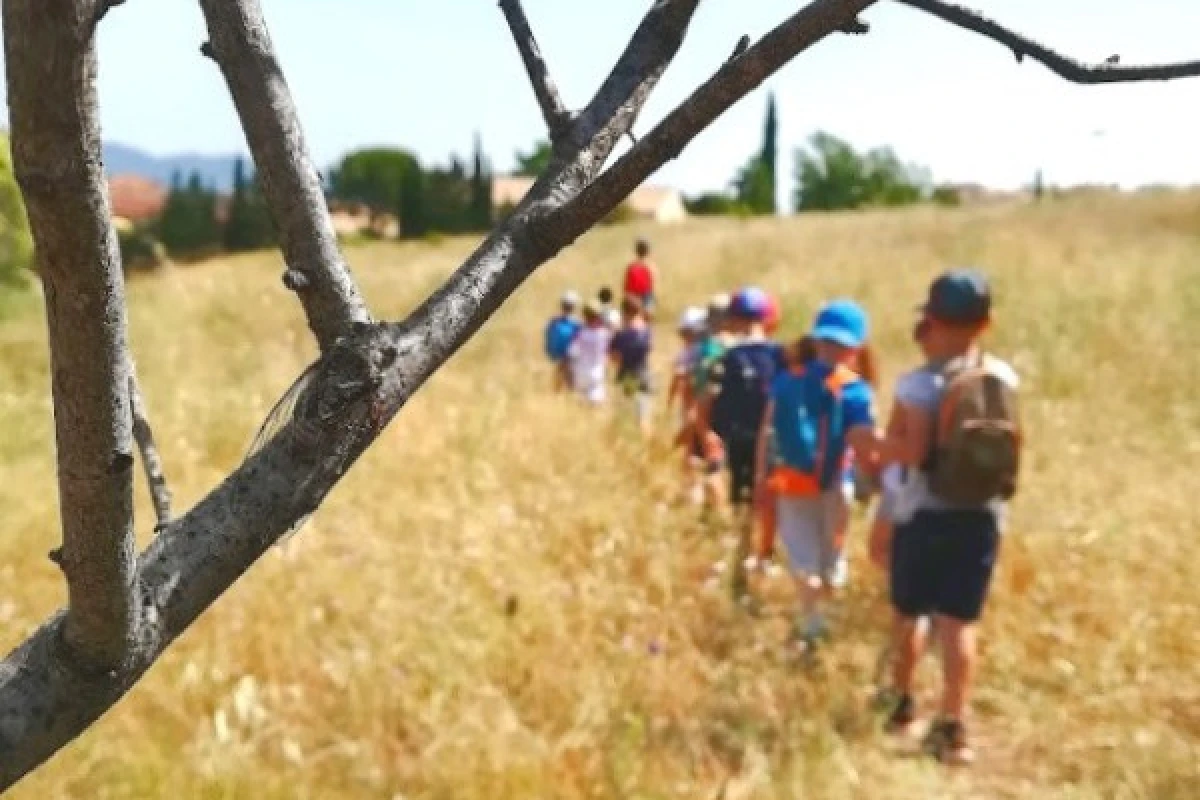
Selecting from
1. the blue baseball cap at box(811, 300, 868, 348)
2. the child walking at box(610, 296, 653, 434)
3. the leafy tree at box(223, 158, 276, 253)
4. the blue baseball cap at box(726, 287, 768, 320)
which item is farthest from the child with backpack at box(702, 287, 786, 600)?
the leafy tree at box(223, 158, 276, 253)

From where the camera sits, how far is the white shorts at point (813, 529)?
600 cm

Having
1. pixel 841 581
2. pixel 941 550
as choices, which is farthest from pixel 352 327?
pixel 841 581

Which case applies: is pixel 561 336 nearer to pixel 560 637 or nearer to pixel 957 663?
pixel 560 637

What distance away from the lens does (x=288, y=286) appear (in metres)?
1.29

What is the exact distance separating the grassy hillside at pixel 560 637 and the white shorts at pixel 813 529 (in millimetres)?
310

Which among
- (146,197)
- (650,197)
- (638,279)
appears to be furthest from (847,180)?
(638,279)

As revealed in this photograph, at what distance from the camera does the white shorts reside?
19.7 feet

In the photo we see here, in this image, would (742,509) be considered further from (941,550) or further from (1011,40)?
(1011,40)

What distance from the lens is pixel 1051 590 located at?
601cm

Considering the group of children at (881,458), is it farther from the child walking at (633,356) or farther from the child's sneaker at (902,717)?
the child walking at (633,356)

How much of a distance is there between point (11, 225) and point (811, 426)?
3508 mm

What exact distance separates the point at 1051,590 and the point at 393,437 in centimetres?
327

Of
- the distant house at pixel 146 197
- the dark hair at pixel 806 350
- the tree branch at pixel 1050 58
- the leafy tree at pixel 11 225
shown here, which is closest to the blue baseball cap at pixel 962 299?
the dark hair at pixel 806 350

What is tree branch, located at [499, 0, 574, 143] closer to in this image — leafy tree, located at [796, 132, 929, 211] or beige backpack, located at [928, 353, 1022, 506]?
beige backpack, located at [928, 353, 1022, 506]
